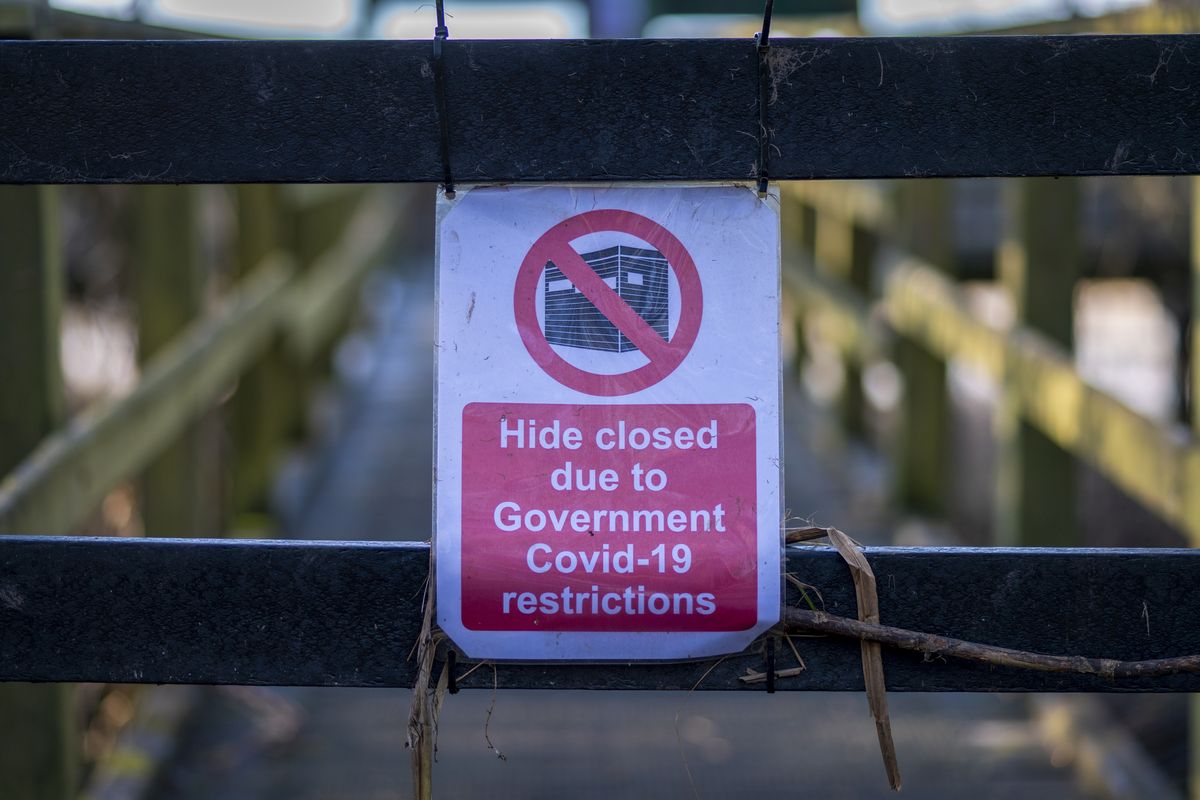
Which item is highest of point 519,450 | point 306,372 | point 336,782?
point 519,450

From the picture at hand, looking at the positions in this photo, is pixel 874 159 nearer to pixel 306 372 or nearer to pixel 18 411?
pixel 18 411

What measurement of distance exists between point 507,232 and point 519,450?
0.21 metres

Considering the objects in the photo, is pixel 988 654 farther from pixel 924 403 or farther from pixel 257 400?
pixel 257 400

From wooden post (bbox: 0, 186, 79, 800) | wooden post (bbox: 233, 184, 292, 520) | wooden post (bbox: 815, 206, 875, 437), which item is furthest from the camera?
wooden post (bbox: 815, 206, 875, 437)

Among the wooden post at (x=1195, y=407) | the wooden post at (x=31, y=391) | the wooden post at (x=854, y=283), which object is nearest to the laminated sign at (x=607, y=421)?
the wooden post at (x=31, y=391)

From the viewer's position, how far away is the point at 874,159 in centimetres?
137

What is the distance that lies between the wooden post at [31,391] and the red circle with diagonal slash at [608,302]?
98cm

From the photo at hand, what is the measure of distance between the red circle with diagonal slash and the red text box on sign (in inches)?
1.1

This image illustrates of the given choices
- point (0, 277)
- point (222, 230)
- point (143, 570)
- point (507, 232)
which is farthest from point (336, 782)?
point (222, 230)

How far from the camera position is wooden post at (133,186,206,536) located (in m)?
3.36

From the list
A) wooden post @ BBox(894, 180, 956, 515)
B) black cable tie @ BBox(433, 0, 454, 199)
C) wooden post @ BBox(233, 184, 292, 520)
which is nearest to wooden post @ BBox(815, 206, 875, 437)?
wooden post @ BBox(894, 180, 956, 515)

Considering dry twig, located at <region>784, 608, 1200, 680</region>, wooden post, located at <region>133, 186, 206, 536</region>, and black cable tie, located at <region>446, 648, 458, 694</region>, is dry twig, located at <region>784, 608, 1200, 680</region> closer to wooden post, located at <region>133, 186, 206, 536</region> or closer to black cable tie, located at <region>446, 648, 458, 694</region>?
black cable tie, located at <region>446, 648, 458, 694</region>

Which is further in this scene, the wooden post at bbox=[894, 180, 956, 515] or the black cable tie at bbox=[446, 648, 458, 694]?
the wooden post at bbox=[894, 180, 956, 515]

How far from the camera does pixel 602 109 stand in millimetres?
1370
